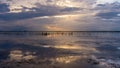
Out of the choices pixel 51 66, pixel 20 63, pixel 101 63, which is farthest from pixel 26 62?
pixel 101 63

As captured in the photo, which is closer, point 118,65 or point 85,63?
point 118,65

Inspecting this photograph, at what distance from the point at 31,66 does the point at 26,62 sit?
226 inches

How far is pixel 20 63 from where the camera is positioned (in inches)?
2968

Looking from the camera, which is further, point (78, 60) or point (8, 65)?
point (78, 60)

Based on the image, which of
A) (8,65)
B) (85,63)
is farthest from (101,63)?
(8,65)

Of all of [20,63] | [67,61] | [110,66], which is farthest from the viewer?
[67,61]

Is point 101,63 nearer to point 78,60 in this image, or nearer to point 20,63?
point 78,60

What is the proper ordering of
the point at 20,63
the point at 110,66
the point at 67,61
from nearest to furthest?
the point at 110,66, the point at 20,63, the point at 67,61

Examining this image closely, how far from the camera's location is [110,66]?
70.6 meters

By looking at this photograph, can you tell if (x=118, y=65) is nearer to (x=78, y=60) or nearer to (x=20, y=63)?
(x=78, y=60)

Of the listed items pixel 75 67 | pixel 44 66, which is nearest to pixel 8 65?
pixel 44 66

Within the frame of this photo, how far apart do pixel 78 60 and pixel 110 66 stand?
14122 millimetres

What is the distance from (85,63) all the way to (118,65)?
379 inches

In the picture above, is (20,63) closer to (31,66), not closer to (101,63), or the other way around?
(31,66)
